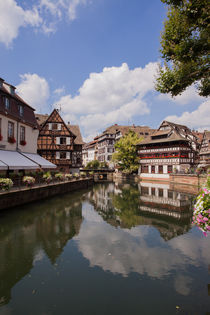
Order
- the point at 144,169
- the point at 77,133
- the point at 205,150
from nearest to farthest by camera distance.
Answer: the point at 77,133, the point at 205,150, the point at 144,169

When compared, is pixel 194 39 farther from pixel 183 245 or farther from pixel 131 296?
pixel 131 296

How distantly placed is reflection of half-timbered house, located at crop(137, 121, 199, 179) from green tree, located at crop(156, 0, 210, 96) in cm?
3291

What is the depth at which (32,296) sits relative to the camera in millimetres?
5320

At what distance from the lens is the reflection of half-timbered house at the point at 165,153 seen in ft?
144

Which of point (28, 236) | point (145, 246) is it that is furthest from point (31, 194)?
point (145, 246)

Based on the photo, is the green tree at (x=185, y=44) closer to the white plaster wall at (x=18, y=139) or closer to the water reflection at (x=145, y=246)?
the water reflection at (x=145, y=246)

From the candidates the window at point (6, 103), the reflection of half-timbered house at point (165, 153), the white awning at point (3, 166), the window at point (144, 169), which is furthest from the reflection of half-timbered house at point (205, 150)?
the white awning at point (3, 166)

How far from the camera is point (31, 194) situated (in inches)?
709

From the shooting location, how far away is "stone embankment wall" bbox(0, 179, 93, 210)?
14.5 meters

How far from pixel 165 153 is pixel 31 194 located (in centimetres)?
3520

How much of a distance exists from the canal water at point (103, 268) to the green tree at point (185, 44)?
8.58 m

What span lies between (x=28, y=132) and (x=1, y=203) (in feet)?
41.6

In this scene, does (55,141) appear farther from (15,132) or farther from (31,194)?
(31,194)

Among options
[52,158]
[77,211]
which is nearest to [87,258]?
[77,211]
